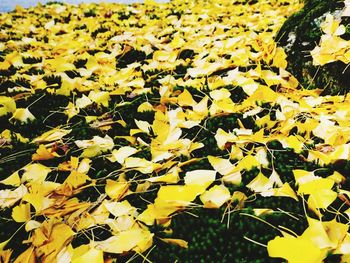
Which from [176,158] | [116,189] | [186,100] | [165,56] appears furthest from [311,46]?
[116,189]

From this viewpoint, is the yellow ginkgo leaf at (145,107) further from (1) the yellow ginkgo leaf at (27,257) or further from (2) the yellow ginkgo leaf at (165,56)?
(1) the yellow ginkgo leaf at (27,257)

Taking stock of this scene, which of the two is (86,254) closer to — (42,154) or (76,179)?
(76,179)

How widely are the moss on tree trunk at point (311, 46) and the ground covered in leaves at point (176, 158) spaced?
0.08 metres

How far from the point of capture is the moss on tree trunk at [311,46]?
2117mm

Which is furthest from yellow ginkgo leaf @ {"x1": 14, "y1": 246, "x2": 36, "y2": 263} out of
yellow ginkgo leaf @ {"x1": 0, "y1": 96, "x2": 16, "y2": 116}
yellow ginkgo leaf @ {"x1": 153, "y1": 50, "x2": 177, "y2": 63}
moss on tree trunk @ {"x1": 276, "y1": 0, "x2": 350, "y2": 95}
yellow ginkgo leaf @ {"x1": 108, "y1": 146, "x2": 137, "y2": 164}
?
yellow ginkgo leaf @ {"x1": 153, "y1": 50, "x2": 177, "y2": 63}

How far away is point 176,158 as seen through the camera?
1.60 m

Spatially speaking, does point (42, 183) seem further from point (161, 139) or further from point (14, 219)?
point (161, 139)

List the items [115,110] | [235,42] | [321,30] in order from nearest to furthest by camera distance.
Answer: [115,110] → [321,30] → [235,42]

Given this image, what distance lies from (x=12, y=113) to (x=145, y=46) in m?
1.43

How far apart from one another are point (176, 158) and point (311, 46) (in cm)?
142

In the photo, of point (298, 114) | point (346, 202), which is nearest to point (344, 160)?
point (346, 202)

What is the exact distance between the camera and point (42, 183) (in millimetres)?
1476

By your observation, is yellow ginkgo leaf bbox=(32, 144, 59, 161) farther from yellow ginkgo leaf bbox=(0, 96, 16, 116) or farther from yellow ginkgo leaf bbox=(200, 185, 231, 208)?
yellow ginkgo leaf bbox=(200, 185, 231, 208)

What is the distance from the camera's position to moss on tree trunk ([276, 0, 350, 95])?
6.95ft
